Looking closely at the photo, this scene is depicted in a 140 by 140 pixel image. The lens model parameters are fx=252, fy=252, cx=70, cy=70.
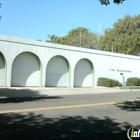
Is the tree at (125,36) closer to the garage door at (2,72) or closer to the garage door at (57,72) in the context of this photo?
the garage door at (57,72)

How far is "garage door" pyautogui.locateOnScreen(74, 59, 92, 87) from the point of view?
26.3 m

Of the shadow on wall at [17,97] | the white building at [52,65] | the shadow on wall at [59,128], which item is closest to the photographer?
the shadow on wall at [59,128]

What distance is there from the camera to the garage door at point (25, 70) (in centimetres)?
2125

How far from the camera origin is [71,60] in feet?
81.7

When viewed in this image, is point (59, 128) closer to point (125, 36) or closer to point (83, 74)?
→ point (83, 74)

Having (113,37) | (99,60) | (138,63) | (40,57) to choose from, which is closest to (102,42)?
(113,37)

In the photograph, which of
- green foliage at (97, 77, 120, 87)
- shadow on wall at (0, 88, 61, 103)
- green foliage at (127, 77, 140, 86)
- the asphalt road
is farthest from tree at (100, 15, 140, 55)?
the asphalt road

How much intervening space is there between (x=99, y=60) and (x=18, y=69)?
32.7 ft

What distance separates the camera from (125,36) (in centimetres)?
4375

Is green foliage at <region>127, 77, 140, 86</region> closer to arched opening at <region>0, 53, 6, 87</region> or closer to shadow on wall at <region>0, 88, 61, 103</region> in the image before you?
arched opening at <region>0, 53, 6, 87</region>

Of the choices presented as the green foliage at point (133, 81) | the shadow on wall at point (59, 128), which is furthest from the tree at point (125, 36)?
the shadow on wall at point (59, 128)

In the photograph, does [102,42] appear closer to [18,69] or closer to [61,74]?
[61,74]

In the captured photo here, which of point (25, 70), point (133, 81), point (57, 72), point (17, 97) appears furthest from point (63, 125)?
point (133, 81)

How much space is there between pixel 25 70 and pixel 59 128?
15575 mm
